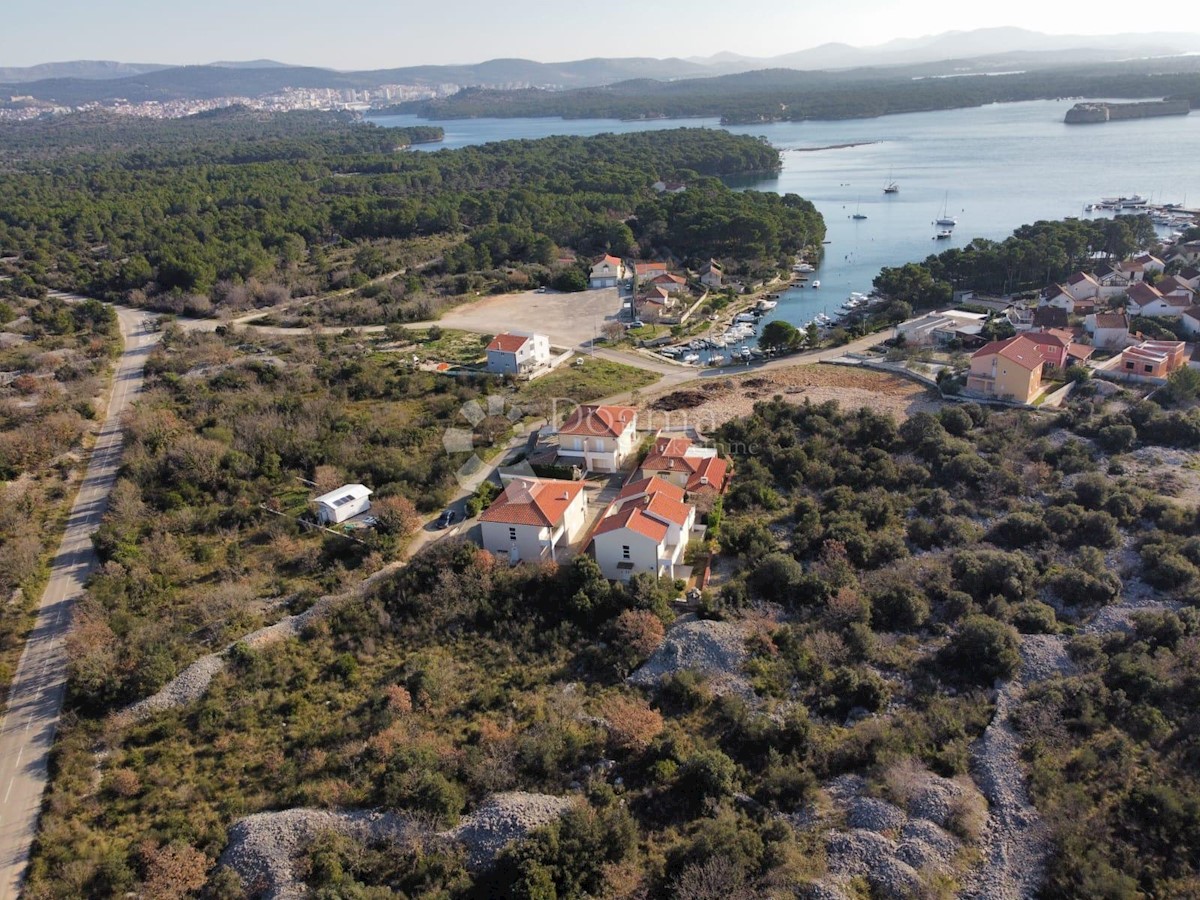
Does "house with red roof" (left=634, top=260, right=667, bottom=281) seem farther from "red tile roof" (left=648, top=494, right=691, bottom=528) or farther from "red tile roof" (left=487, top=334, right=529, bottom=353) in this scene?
"red tile roof" (left=648, top=494, right=691, bottom=528)

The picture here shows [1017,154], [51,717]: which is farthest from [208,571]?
[1017,154]

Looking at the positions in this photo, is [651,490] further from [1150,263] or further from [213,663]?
[1150,263]

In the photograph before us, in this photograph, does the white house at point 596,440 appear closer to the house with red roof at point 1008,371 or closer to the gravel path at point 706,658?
the gravel path at point 706,658

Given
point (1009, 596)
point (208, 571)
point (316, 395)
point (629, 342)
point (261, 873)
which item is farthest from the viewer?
point (629, 342)

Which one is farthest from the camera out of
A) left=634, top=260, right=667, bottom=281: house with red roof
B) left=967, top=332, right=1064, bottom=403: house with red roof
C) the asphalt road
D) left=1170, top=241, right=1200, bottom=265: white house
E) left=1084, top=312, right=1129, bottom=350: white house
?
left=634, top=260, right=667, bottom=281: house with red roof

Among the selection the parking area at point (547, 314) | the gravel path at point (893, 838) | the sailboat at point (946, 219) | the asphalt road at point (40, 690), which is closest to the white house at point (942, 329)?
the parking area at point (547, 314)

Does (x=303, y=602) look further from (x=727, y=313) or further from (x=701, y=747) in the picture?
(x=727, y=313)

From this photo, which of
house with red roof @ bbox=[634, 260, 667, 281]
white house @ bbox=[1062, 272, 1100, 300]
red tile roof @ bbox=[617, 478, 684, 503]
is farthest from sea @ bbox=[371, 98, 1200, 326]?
red tile roof @ bbox=[617, 478, 684, 503]

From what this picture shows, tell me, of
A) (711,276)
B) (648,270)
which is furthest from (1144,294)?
(648,270)

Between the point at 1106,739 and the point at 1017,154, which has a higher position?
the point at 1017,154
